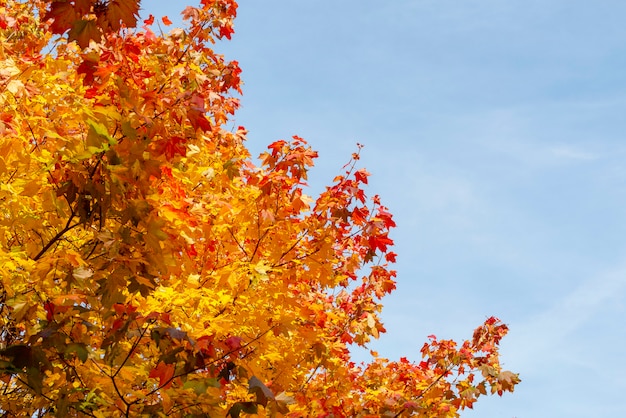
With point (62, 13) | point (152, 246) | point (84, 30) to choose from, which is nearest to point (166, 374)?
point (152, 246)

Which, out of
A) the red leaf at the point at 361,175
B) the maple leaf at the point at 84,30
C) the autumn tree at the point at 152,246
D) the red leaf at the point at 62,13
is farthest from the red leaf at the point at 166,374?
the red leaf at the point at 361,175

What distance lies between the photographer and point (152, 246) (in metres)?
4.48

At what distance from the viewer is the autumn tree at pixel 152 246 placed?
14.6ft

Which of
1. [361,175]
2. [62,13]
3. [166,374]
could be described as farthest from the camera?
[361,175]

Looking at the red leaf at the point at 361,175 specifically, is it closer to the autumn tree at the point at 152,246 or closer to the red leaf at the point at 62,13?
the autumn tree at the point at 152,246

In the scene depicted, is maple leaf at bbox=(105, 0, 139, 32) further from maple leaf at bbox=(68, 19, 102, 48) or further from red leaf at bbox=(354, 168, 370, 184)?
red leaf at bbox=(354, 168, 370, 184)

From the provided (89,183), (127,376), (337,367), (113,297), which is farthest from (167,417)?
(337,367)

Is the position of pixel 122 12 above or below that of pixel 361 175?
below

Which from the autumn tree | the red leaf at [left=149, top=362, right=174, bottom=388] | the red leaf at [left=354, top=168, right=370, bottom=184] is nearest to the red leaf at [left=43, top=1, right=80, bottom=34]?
the autumn tree

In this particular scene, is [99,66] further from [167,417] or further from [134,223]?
[167,417]

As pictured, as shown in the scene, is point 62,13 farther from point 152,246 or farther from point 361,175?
point 361,175

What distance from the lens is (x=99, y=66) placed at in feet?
17.8

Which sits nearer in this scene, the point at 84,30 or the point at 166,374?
the point at 84,30

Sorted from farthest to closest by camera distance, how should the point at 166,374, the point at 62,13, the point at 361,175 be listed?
the point at 361,175, the point at 166,374, the point at 62,13
